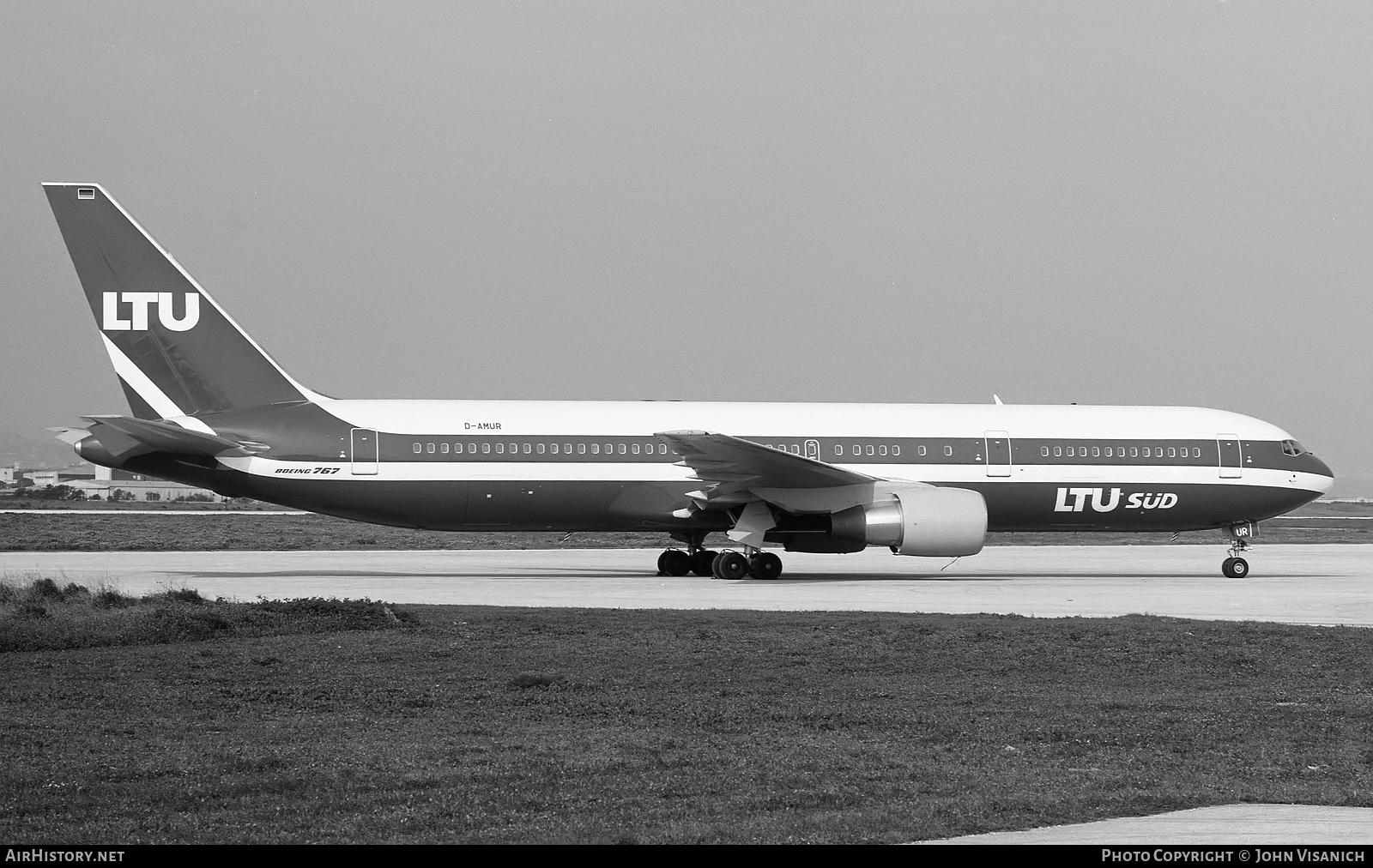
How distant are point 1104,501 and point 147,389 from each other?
58.9ft

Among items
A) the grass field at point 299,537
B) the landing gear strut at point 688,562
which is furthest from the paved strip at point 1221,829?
the grass field at point 299,537

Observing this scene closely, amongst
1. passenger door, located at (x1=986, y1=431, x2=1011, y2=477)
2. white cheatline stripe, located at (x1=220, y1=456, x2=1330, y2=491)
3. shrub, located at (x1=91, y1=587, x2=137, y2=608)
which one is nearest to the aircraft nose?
white cheatline stripe, located at (x1=220, y1=456, x2=1330, y2=491)

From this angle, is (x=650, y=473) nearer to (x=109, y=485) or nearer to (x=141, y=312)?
(x=141, y=312)

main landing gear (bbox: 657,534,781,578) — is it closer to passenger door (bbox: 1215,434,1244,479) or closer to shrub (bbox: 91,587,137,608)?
passenger door (bbox: 1215,434,1244,479)

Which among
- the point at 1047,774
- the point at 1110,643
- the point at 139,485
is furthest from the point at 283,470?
the point at 139,485

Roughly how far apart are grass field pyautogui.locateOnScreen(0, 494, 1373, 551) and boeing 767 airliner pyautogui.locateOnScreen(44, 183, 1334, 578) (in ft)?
23.6

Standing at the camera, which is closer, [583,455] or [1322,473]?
[583,455]

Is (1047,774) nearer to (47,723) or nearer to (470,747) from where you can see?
(470,747)

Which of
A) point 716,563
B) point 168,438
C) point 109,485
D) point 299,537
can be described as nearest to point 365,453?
point 168,438

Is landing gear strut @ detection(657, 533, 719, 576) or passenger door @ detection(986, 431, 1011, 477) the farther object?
passenger door @ detection(986, 431, 1011, 477)

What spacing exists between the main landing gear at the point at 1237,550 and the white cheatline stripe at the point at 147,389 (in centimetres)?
1903

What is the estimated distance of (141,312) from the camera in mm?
25047

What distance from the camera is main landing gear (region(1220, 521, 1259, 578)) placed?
2733 cm

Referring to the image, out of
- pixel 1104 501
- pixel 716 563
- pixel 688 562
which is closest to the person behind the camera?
pixel 716 563
